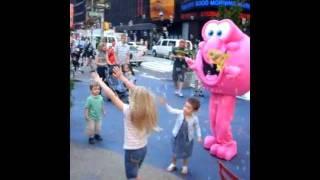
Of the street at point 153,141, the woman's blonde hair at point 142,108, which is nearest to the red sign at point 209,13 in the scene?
the street at point 153,141

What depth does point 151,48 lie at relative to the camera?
2578 mm

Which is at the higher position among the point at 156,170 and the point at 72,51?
the point at 72,51

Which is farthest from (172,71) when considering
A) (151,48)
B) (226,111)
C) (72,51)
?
(72,51)

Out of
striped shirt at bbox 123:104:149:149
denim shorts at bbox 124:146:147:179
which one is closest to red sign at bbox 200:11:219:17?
striped shirt at bbox 123:104:149:149

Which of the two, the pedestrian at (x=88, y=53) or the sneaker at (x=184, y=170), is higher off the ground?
the pedestrian at (x=88, y=53)

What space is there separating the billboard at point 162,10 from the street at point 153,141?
215 millimetres

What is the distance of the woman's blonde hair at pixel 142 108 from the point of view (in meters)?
2.26

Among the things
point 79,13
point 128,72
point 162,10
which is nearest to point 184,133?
point 128,72

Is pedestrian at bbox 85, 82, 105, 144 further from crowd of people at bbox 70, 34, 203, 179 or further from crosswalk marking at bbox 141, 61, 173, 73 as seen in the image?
crosswalk marking at bbox 141, 61, 173, 73

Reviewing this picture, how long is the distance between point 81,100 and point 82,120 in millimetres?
102

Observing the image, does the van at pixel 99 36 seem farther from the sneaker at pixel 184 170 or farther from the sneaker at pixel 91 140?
the sneaker at pixel 184 170
